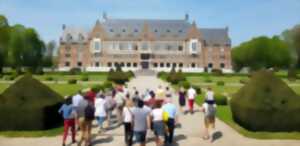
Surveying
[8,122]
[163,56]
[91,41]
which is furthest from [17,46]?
[8,122]

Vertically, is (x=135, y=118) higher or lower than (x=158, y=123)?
higher

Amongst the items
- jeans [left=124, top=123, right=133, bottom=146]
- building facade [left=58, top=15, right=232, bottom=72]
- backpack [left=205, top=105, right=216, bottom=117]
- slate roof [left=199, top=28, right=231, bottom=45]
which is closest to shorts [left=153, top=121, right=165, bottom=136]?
jeans [left=124, top=123, right=133, bottom=146]

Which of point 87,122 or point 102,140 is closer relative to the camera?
point 87,122

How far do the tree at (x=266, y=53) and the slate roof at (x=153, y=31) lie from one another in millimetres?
7687

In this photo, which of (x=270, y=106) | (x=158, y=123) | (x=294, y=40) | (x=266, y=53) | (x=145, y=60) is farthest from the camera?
(x=145, y=60)

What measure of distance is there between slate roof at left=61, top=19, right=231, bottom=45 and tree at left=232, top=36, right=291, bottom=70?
769 centimetres

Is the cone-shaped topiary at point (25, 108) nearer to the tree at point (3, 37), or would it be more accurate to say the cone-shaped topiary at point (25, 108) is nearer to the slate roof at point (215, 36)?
the tree at point (3, 37)

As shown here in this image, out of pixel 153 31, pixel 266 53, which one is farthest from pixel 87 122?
pixel 153 31

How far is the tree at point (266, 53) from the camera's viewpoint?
84500mm

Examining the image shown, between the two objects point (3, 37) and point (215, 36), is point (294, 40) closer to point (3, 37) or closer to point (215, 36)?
point (215, 36)

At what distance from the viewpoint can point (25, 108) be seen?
14.6 m

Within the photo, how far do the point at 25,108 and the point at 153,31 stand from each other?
8101 centimetres

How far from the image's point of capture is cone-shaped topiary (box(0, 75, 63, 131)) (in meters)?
14.6

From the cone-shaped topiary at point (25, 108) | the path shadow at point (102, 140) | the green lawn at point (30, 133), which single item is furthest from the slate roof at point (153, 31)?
the path shadow at point (102, 140)
